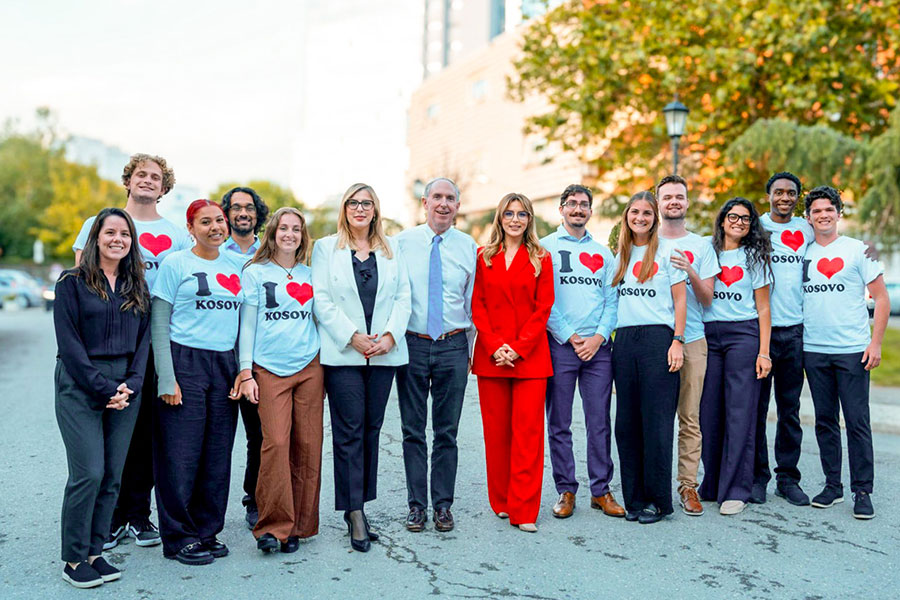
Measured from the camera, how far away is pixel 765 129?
513 inches

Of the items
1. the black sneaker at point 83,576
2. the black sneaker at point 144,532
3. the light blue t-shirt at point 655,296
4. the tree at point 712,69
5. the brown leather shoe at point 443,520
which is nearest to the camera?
the black sneaker at point 83,576

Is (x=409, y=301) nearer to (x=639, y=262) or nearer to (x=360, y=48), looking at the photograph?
(x=639, y=262)

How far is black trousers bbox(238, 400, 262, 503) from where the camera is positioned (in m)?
4.91

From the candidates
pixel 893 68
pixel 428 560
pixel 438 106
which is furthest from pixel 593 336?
pixel 438 106

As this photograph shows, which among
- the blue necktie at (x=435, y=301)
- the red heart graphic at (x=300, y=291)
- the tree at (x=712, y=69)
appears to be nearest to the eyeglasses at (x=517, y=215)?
the blue necktie at (x=435, y=301)

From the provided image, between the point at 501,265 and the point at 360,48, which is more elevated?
the point at 360,48

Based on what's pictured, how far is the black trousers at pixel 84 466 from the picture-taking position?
13.3 ft

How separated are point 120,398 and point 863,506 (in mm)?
4700

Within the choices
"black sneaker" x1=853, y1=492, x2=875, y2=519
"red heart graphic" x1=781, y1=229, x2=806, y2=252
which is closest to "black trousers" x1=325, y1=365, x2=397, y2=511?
"red heart graphic" x1=781, y1=229, x2=806, y2=252

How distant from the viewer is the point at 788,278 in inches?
227

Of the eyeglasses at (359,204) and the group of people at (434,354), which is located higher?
the eyeglasses at (359,204)

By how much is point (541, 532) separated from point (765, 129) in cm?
1006

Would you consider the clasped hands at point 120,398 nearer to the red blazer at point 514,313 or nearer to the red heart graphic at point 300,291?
the red heart graphic at point 300,291

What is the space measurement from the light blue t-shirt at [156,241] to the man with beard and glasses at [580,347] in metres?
2.36
